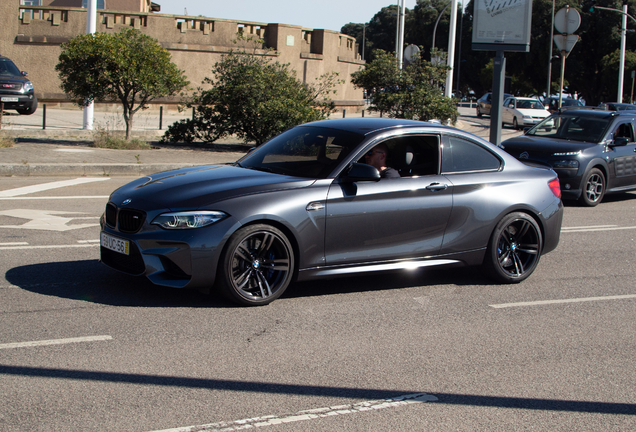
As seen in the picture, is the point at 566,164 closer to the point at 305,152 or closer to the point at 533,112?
the point at 305,152

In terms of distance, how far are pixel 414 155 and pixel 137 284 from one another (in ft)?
9.43

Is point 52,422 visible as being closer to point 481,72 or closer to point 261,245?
point 261,245

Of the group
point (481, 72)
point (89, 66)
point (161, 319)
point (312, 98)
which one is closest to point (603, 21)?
point (481, 72)

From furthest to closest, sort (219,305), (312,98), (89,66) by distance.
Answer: (312,98) → (89,66) → (219,305)

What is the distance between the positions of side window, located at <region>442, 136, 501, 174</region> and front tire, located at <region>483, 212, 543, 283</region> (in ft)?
1.86

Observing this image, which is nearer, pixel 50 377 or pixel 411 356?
pixel 50 377

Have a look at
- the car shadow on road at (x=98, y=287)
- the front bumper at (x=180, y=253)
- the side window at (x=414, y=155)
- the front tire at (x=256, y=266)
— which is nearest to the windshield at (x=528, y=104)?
the side window at (x=414, y=155)

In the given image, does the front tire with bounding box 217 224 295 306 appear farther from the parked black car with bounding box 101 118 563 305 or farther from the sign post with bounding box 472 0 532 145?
the sign post with bounding box 472 0 532 145

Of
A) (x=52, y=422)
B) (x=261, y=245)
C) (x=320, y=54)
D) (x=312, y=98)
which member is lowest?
(x=52, y=422)

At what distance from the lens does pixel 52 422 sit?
379 centimetres

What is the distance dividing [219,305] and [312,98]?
13.8 m

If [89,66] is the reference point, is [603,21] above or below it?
above

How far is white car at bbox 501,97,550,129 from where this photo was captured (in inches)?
1585

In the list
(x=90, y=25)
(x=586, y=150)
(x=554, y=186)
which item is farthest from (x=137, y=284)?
(x=90, y=25)
